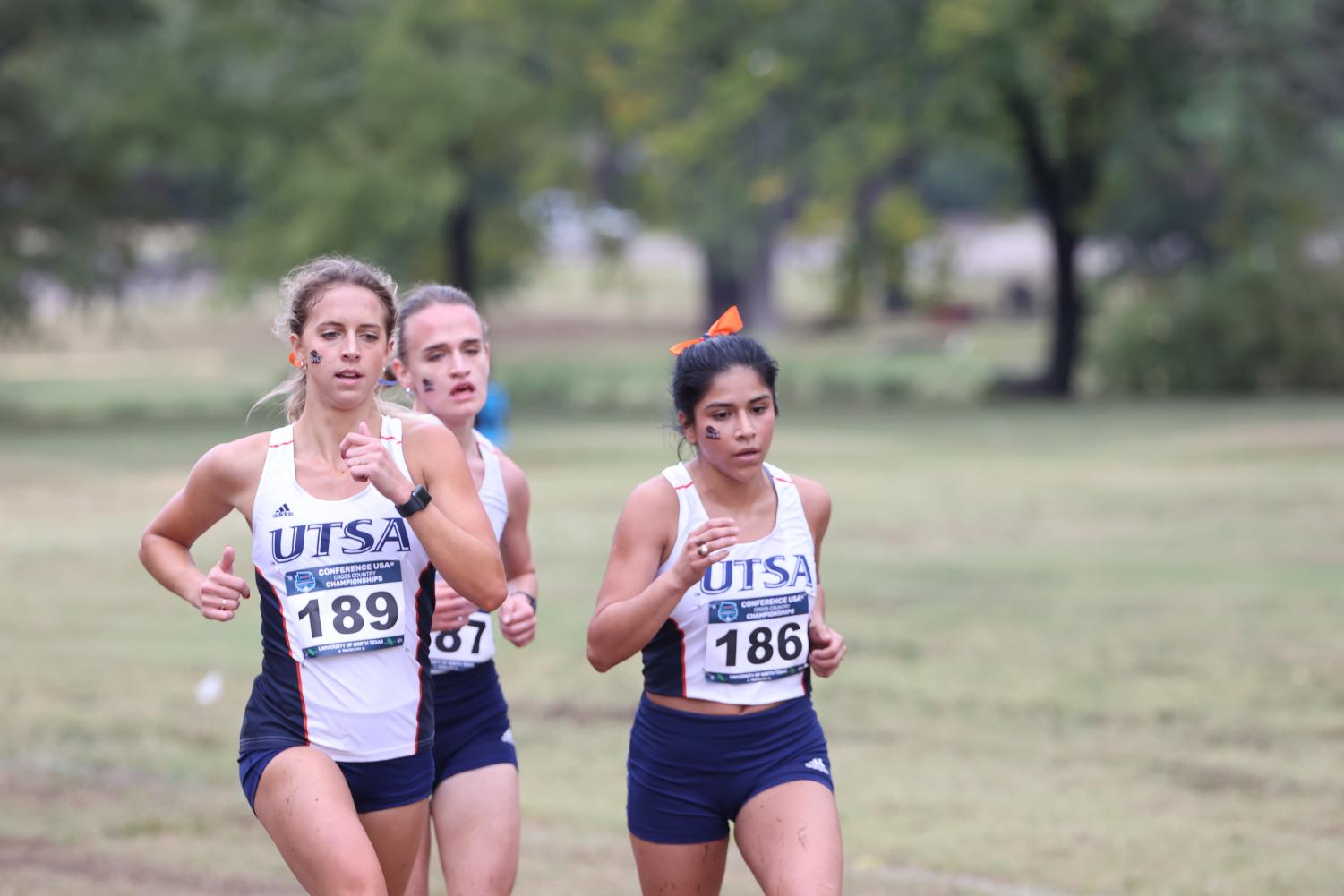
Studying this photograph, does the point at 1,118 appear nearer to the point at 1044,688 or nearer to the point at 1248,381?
the point at 1248,381

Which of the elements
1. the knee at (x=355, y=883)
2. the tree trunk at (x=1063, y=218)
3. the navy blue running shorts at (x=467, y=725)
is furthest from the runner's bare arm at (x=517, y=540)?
the tree trunk at (x=1063, y=218)

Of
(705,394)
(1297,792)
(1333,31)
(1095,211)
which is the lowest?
(1297,792)

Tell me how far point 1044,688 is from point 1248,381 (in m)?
26.5

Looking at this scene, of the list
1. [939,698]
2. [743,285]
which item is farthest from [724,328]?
[743,285]

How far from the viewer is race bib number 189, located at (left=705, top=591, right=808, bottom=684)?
187 inches

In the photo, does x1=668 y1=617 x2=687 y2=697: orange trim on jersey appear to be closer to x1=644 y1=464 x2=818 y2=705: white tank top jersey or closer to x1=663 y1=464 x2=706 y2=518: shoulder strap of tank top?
x1=644 y1=464 x2=818 y2=705: white tank top jersey

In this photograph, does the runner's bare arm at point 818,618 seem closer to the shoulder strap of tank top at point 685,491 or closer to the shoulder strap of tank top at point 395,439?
the shoulder strap of tank top at point 685,491

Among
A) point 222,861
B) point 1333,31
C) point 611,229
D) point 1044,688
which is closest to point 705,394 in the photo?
point 222,861

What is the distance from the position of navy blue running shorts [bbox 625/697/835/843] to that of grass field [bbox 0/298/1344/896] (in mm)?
2117

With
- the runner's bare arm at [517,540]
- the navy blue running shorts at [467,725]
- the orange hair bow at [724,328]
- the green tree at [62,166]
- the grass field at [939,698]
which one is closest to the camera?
the orange hair bow at [724,328]

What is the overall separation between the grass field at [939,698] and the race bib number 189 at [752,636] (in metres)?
2.29

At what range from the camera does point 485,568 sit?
446 cm

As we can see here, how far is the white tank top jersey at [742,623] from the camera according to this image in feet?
15.6

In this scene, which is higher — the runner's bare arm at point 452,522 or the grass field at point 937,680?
the runner's bare arm at point 452,522
